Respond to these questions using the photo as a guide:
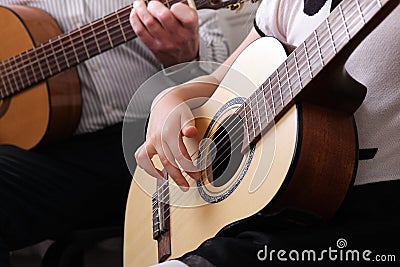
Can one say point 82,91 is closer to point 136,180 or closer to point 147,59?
point 147,59

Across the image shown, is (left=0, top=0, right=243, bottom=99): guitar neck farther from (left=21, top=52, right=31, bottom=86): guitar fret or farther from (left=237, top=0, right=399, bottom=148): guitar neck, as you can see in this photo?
(left=237, top=0, right=399, bottom=148): guitar neck

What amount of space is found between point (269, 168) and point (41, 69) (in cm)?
72

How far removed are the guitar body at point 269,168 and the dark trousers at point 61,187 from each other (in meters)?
0.40

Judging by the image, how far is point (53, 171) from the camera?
1245 mm

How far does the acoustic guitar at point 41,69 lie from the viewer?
4.13ft

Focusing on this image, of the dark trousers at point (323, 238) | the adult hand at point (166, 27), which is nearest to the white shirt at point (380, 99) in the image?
the dark trousers at point (323, 238)

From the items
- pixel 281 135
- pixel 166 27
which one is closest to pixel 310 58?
pixel 281 135

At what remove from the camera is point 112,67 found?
4.33 ft

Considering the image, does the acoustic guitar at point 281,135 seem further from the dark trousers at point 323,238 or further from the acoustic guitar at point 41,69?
the acoustic guitar at point 41,69

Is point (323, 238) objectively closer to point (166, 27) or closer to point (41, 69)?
point (166, 27)

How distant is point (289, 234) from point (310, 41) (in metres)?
0.20

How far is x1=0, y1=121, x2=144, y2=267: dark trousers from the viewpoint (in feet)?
3.94

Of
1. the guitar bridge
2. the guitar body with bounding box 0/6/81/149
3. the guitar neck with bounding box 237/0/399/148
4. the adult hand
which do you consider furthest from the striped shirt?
the guitar neck with bounding box 237/0/399/148

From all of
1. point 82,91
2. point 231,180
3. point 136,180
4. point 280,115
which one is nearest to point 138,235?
point 136,180
